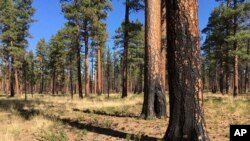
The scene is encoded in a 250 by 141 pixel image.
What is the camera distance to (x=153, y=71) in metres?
13.1

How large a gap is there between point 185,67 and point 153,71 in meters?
5.60

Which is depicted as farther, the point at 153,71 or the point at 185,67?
the point at 153,71

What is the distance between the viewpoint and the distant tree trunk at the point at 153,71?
1309 centimetres

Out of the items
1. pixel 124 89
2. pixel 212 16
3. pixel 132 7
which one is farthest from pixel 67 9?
pixel 212 16

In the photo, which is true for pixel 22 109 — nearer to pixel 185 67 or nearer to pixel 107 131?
pixel 107 131

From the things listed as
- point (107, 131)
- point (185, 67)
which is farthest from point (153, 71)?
point (185, 67)

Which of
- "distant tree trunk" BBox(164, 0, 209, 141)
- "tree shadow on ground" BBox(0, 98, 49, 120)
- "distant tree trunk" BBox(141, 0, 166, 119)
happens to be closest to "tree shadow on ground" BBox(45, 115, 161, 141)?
"distant tree trunk" BBox(164, 0, 209, 141)

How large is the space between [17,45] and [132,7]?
22.1 metres

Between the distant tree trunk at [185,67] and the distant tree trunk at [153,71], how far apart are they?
17.7 feet

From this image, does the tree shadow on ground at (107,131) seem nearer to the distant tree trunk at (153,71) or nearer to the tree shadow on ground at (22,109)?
the distant tree trunk at (153,71)

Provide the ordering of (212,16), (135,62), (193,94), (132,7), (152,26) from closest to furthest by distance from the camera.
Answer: (193,94) → (152,26) → (132,7) → (212,16) → (135,62)

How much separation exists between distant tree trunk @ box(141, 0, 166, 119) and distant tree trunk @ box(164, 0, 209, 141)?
539 centimetres

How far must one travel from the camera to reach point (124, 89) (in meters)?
28.6

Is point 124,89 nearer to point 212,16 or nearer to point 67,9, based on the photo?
point 67,9
